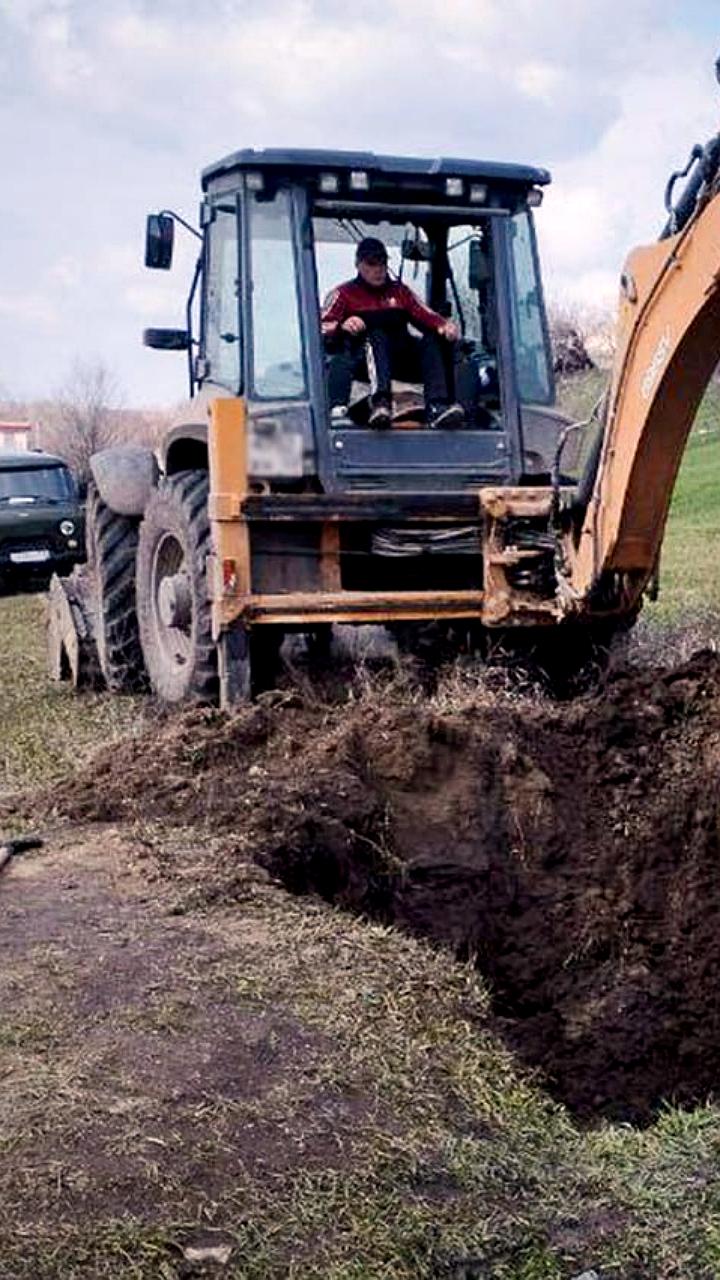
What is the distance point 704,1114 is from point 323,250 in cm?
552

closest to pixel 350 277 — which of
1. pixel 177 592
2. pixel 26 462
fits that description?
pixel 177 592

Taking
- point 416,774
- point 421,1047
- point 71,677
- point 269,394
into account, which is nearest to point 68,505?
point 71,677

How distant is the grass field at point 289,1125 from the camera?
3.22 m

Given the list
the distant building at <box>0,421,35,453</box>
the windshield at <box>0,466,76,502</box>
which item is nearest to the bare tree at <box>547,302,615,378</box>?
the windshield at <box>0,466,76,502</box>

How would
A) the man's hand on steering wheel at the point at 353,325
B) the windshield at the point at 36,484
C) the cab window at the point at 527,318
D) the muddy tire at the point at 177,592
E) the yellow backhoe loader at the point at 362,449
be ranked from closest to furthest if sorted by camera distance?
the yellow backhoe loader at the point at 362,449, the man's hand on steering wheel at the point at 353,325, the muddy tire at the point at 177,592, the cab window at the point at 527,318, the windshield at the point at 36,484

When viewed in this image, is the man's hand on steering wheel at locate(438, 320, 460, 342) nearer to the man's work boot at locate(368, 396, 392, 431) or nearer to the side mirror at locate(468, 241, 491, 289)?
the side mirror at locate(468, 241, 491, 289)

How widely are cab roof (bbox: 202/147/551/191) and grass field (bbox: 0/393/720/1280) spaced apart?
4.17m

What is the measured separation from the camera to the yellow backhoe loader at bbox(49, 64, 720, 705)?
801 cm

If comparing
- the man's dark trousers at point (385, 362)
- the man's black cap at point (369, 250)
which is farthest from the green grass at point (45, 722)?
the man's black cap at point (369, 250)

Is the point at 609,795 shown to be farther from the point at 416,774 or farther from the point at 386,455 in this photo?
the point at 386,455

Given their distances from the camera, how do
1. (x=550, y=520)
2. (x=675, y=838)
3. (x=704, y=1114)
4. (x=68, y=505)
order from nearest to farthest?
Result: (x=704, y=1114)
(x=675, y=838)
(x=550, y=520)
(x=68, y=505)

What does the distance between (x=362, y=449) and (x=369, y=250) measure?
3.36 feet

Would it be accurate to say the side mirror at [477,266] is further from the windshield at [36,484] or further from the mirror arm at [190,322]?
the windshield at [36,484]

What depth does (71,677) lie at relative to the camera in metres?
11.4
